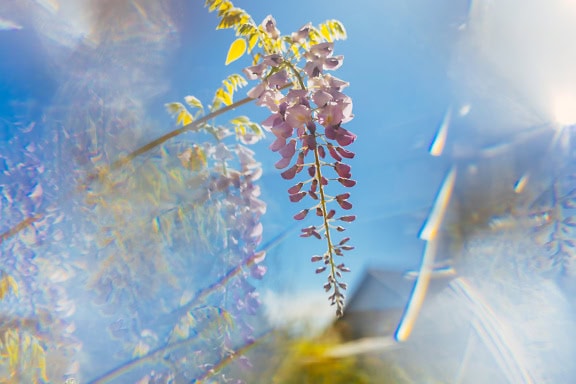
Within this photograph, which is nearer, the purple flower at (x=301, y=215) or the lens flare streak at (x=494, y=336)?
the purple flower at (x=301, y=215)

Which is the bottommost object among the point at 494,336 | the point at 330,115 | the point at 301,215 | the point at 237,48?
the point at 494,336

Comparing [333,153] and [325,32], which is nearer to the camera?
[333,153]

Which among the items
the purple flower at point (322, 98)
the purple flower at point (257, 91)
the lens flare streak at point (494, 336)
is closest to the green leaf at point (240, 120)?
the purple flower at point (257, 91)

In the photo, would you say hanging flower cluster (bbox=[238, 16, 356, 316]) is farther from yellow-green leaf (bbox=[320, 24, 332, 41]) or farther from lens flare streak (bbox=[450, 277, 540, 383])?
lens flare streak (bbox=[450, 277, 540, 383])

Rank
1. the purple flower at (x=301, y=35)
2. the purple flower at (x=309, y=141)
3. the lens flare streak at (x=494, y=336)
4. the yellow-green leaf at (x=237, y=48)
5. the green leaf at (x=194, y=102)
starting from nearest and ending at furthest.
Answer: the purple flower at (x=309, y=141) < the purple flower at (x=301, y=35) < the yellow-green leaf at (x=237, y=48) < the green leaf at (x=194, y=102) < the lens flare streak at (x=494, y=336)

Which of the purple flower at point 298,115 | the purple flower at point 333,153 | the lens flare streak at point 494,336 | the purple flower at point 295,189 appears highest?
the purple flower at point 298,115

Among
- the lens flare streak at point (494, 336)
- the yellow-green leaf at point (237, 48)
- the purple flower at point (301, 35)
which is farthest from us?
the lens flare streak at point (494, 336)

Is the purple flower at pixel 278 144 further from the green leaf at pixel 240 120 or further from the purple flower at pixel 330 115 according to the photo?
the green leaf at pixel 240 120

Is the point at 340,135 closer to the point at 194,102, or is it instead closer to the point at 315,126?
the point at 315,126

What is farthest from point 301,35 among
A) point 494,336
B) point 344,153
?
point 494,336

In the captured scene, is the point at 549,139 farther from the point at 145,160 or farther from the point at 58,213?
the point at 58,213

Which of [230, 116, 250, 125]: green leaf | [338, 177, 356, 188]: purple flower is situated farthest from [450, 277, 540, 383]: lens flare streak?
[338, 177, 356, 188]: purple flower

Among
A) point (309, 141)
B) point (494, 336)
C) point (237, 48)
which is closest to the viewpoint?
point (309, 141)
